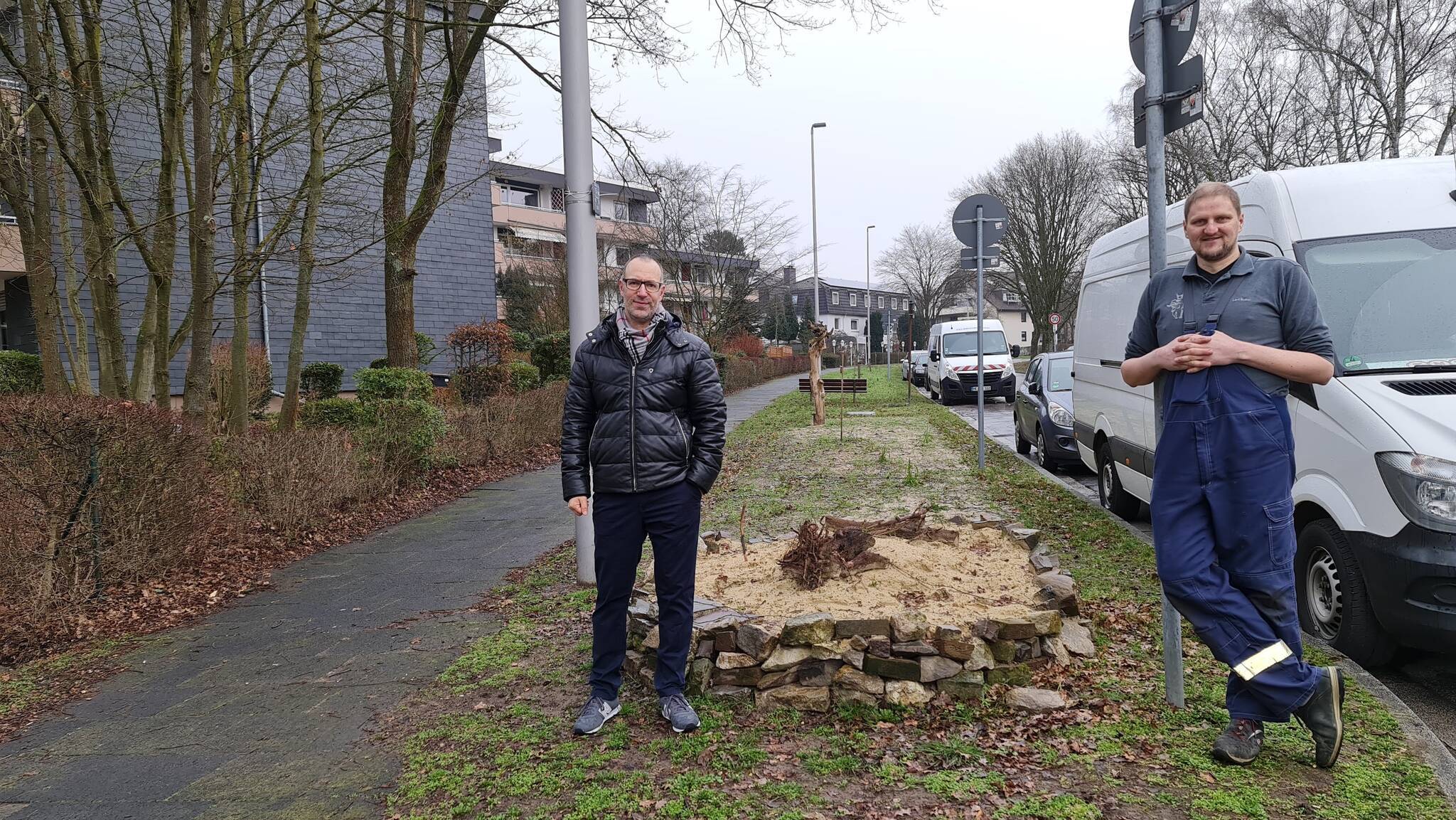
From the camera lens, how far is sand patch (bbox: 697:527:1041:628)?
13.5 feet

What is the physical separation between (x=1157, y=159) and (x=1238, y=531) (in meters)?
1.47

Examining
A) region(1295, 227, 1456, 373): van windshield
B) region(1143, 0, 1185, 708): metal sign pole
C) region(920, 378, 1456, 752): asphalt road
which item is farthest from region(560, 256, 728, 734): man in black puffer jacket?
region(1295, 227, 1456, 373): van windshield

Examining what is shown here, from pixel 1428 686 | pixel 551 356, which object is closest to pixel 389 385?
pixel 1428 686

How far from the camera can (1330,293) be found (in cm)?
455

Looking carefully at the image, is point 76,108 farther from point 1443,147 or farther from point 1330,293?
point 1443,147

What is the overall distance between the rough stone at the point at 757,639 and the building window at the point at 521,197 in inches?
1707

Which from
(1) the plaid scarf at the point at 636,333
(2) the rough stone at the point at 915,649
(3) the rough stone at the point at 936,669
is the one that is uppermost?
(1) the plaid scarf at the point at 636,333

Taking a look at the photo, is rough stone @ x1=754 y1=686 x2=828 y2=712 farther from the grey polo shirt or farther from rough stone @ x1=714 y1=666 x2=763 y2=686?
the grey polo shirt

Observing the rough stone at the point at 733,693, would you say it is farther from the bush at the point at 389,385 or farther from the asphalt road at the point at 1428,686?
the bush at the point at 389,385

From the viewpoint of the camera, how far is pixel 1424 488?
357 centimetres

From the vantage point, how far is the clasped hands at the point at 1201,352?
2957mm

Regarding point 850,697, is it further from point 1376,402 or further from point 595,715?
point 1376,402

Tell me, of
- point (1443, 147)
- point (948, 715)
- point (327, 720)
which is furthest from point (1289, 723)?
point (1443, 147)

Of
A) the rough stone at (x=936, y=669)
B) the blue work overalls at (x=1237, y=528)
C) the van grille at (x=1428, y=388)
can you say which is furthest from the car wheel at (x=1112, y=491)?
the blue work overalls at (x=1237, y=528)
